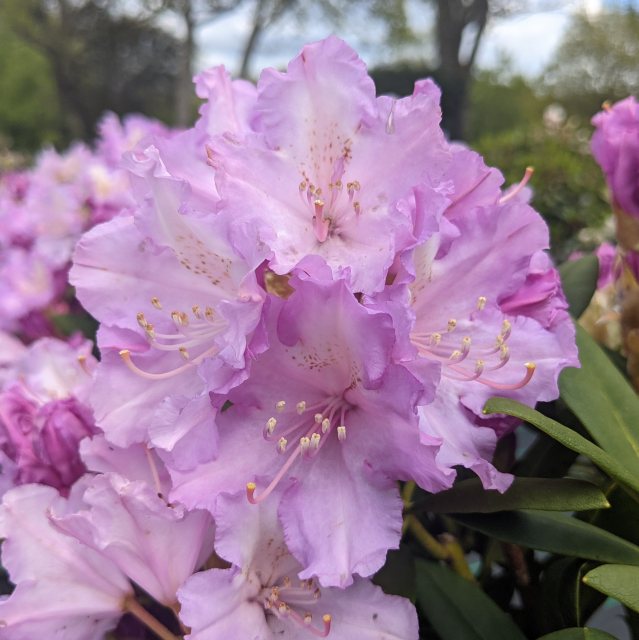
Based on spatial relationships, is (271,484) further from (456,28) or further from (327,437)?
(456,28)

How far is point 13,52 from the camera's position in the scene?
17.1 m

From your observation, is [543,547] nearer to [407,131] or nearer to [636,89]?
[407,131]

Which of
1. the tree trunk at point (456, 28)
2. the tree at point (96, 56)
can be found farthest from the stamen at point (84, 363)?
the tree at point (96, 56)

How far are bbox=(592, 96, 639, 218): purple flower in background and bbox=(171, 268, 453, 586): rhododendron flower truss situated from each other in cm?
41

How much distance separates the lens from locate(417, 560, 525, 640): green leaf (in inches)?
24.4

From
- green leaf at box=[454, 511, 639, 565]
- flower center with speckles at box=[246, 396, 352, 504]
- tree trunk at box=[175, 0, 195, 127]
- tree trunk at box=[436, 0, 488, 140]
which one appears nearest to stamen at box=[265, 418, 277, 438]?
flower center with speckles at box=[246, 396, 352, 504]

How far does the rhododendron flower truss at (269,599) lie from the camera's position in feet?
1.66

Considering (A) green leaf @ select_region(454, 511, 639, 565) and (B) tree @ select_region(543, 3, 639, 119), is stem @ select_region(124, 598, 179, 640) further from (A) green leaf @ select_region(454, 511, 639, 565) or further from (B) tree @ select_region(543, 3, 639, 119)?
(B) tree @ select_region(543, 3, 639, 119)

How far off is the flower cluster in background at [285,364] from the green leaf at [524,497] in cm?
3

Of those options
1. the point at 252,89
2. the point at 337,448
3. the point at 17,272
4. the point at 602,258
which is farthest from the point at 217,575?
the point at 17,272

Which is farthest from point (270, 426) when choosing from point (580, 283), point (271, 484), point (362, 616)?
point (580, 283)

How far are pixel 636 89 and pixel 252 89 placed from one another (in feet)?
59.3

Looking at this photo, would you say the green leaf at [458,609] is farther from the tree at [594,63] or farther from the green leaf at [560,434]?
the tree at [594,63]

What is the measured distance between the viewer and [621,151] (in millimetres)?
759
